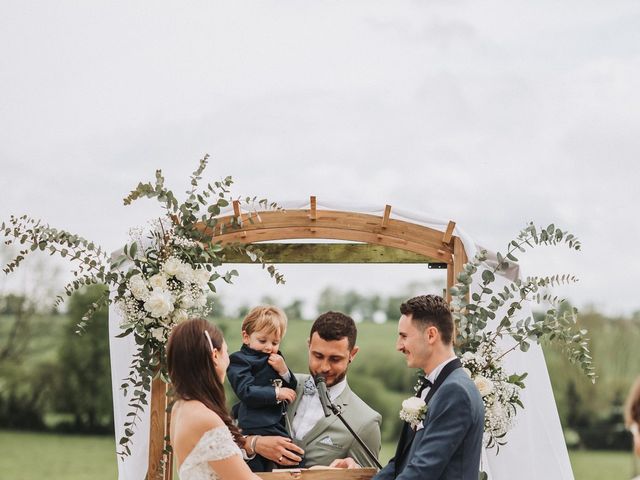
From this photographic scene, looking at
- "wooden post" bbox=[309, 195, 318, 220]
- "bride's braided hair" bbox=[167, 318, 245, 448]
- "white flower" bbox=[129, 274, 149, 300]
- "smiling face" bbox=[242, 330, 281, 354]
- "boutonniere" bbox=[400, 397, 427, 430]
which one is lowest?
"boutonniere" bbox=[400, 397, 427, 430]

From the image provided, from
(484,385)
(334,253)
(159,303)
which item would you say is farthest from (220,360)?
(334,253)

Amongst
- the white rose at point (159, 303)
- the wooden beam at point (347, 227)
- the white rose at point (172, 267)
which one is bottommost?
the white rose at point (159, 303)

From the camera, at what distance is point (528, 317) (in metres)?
5.93

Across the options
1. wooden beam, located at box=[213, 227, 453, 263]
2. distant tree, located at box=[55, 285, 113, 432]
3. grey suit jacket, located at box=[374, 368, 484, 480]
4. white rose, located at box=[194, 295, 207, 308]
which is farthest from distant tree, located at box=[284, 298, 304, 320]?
grey suit jacket, located at box=[374, 368, 484, 480]

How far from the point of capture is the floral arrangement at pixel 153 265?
18.1 feet

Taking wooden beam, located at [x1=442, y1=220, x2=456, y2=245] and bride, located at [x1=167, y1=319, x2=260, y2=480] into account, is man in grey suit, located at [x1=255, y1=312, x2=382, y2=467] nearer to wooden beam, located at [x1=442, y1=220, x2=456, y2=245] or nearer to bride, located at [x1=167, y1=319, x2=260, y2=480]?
wooden beam, located at [x1=442, y1=220, x2=456, y2=245]

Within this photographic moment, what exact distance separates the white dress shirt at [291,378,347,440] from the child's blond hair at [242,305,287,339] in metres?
0.45

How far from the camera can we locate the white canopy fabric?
238 inches

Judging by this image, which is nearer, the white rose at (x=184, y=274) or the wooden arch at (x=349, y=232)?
the white rose at (x=184, y=274)

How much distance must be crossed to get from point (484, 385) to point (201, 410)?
6.59 feet

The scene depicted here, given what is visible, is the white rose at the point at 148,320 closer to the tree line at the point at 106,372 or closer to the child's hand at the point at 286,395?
the child's hand at the point at 286,395

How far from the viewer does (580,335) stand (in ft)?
18.8

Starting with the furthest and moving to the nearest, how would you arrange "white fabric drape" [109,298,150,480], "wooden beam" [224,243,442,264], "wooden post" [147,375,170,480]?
"wooden beam" [224,243,442,264], "white fabric drape" [109,298,150,480], "wooden post" [147,375,170,480]

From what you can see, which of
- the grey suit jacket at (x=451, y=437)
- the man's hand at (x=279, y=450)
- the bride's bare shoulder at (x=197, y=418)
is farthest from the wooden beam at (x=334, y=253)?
the bride's bare shoulder at (x=197, y=418)
